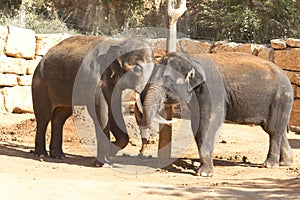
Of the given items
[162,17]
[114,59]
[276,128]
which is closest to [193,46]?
[276,128]

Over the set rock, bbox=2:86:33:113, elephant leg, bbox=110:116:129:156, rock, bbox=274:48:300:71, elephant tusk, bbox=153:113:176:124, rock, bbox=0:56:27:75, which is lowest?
rock, bbox=2:86:33:113

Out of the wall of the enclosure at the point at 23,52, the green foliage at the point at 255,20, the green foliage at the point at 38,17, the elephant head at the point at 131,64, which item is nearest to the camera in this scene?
the elephant head at the point at 131,64

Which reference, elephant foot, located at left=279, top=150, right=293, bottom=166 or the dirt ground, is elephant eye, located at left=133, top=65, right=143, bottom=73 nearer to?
the dirt ground

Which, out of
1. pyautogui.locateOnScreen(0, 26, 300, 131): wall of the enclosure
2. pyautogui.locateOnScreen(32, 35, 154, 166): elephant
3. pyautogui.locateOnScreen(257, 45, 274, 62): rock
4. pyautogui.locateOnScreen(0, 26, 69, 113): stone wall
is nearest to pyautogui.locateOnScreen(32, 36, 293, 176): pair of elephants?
pyautogui.locateOnScreen(32, 35, 154, 166): elephant

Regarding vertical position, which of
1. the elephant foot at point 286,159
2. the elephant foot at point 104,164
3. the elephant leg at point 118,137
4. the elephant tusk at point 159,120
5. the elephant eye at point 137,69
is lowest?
the elephant foot at point 286,159

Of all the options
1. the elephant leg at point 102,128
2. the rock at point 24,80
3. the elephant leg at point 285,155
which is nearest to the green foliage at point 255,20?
the rock at point 24,80

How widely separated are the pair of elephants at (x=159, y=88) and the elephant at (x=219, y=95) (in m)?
0.01

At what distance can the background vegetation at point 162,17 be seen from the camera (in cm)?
1866

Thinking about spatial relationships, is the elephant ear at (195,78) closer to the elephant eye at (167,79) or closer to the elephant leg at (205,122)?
the elephant leg at (205,122)

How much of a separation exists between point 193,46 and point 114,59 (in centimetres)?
731

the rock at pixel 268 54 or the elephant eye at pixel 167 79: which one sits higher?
the elephant eye at pixel 167 79

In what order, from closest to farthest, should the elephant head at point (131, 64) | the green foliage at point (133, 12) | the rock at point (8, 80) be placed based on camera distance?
1. the elephant head at point (131, 64)
2. the rock at point (8, 80)
3. the green foliage at point (133, 12)

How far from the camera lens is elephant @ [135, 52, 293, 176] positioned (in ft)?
27.5

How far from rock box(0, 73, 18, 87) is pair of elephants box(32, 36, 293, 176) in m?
5.70
